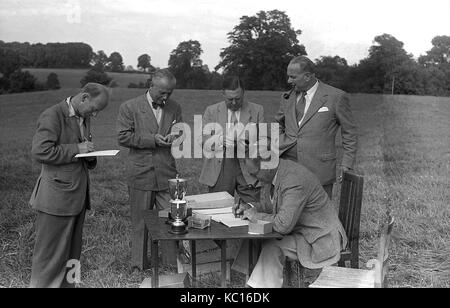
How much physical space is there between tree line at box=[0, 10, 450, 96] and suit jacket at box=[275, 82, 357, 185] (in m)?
1.50

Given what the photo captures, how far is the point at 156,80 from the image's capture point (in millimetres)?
4301

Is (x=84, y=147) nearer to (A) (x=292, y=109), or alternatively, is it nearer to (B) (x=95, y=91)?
(B) (x=95, y=91)

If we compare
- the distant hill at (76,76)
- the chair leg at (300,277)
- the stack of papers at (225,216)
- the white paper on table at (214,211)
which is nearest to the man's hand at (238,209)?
the stack of papers at (225,216)

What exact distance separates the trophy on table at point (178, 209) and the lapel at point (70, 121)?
0.70 metres

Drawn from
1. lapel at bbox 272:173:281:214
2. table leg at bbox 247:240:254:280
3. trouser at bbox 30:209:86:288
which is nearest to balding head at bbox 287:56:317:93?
lapel at bbox 272:173:281:214

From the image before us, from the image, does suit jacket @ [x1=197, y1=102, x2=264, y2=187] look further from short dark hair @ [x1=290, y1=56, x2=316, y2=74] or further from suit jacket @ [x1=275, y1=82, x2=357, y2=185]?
short dark hair @ [x1=290, y1=56, x2=316, y2=74]

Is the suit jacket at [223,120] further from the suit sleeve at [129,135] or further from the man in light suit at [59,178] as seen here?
the man in light suit at [59,178]

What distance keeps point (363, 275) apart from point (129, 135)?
2.13 metres

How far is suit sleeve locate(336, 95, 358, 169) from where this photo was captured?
4.25 meters

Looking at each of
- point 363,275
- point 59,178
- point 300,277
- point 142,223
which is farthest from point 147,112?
point 363,275

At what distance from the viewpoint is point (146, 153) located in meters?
4.55

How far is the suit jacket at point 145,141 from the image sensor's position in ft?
14.6
